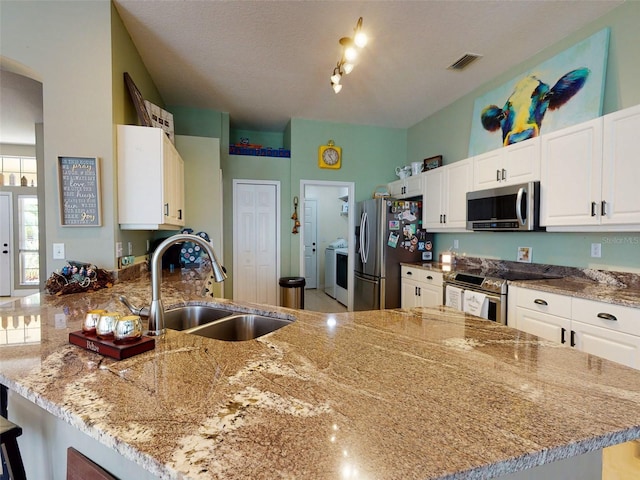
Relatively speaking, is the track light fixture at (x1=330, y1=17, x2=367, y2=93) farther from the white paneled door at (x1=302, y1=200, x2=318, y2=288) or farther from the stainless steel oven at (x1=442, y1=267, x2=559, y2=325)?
the white paneled door at (x1=302, y1=200, x2=318, y2=288)

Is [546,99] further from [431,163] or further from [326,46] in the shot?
[326,46]

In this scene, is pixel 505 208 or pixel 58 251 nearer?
pixel 58 251

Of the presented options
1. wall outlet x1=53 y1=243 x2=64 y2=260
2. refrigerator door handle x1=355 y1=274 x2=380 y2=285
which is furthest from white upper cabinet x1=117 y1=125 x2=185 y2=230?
refrigerator door handle x1=355 y1=274 x2=380 y2=285

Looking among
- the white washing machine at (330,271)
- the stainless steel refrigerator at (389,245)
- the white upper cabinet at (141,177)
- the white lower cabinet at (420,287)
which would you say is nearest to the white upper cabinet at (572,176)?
the white lower cabinet at (420,287)

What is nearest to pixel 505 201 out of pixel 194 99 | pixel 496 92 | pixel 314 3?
pixel 496 92

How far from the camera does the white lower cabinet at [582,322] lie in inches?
69.1

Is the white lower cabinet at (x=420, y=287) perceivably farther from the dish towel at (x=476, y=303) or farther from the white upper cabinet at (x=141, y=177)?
the white upper cabinet at (x=141, y=177)

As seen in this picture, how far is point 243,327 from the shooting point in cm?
158

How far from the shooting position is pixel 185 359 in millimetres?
917

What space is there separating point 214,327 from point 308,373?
818 mm

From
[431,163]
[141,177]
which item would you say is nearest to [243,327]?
[141,177]

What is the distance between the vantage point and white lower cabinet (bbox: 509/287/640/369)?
5.76 ft

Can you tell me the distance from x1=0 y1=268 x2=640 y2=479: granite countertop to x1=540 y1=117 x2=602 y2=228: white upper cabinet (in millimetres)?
1693

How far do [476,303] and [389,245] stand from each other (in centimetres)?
143
